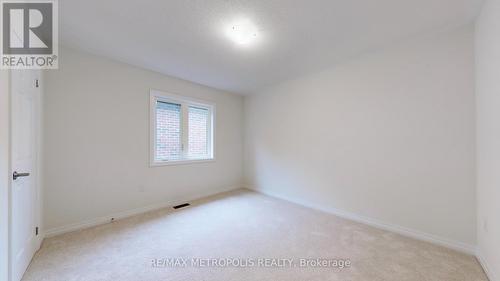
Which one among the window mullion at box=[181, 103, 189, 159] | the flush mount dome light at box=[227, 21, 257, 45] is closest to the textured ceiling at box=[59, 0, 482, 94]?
the flush mount dome light at box=[227, 21, 257, 45]

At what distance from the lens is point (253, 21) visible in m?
1.98

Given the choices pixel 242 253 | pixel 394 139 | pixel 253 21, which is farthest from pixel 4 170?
pixel 394 139

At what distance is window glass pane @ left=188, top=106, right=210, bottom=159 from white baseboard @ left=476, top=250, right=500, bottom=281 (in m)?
4.18

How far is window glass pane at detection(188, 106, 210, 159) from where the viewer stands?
403 centimetres

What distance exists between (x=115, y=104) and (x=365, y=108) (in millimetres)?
3859

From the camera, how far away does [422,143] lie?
2299 mm

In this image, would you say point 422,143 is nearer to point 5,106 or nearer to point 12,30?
point 5,106

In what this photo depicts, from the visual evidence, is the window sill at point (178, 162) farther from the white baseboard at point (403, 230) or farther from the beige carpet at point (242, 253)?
the white baseboard at point (403, 230)

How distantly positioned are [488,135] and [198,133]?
417 centimetres

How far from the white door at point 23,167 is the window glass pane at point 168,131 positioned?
1563mm

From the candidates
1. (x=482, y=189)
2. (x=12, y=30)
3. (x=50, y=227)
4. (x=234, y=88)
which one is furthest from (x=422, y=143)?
(x=50, y=227)

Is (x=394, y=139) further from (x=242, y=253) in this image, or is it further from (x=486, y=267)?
(x=242, y=253)

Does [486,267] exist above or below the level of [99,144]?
below

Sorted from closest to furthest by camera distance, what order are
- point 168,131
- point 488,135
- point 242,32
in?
1. point 488,135
2. point 242,32
3. point 168,131
